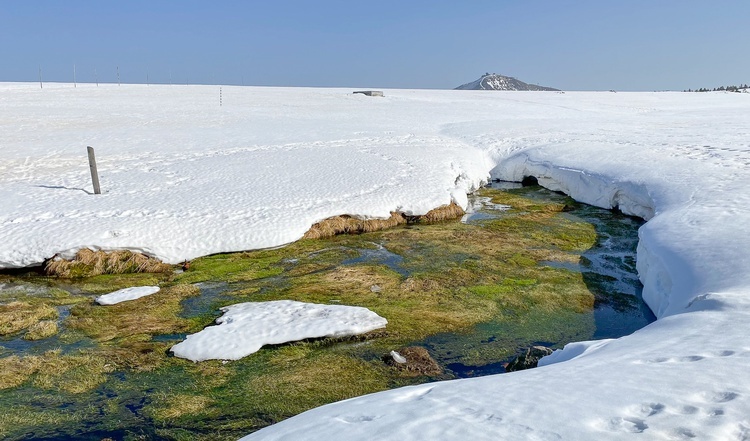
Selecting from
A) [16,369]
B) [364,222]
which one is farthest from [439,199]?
[16,369]

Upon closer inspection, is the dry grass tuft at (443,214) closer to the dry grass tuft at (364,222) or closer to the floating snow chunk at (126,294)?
the dry grass tuft at (364,222)

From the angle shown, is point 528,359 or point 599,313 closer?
point 528,359

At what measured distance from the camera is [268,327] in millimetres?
10344

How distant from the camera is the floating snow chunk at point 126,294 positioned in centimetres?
1208

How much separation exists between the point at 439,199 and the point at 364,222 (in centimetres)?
383

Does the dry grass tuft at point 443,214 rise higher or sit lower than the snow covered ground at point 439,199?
lower

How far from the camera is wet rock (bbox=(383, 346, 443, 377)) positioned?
8883mm

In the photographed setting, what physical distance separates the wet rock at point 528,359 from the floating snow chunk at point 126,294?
842cm

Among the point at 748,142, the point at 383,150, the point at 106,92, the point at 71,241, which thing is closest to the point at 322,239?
the point at 71,241

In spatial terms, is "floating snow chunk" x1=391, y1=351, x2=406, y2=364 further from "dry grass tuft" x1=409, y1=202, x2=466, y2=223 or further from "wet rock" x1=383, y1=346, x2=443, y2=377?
"dry grass tuft" x1=409, y1=202, x2=466, y2=223

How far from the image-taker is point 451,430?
4.72 m

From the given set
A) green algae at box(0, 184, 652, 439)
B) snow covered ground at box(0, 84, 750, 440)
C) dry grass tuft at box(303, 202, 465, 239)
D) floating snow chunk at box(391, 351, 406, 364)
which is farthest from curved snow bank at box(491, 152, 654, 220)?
floating snow chunk at box(391, 351, 406, 364)

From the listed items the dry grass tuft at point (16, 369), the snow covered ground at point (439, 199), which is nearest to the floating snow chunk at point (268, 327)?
the dry grass tuft at point (16, 369)

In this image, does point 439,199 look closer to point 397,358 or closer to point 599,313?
point 599,313
